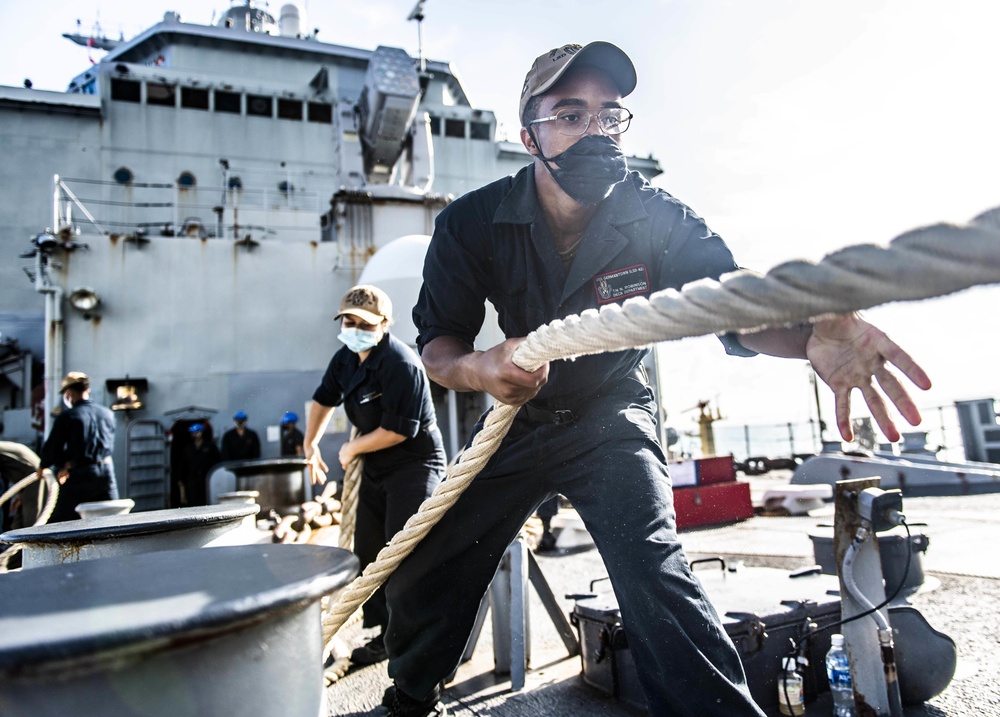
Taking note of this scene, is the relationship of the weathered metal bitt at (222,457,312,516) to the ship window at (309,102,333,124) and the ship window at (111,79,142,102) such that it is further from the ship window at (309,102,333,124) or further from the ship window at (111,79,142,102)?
the ship window at (309,102,333,124)

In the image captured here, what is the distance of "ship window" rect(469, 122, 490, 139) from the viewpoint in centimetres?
1980

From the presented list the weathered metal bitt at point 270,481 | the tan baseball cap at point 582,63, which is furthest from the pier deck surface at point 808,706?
the weathered metal bitt at point 270,481

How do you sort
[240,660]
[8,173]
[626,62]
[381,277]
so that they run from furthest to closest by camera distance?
[8,173] < [381,277] < [626,62] < [240,660]

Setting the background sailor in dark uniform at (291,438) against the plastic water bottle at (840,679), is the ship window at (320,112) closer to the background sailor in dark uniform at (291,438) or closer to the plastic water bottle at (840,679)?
the background sailor in dark uniform at (291,438)

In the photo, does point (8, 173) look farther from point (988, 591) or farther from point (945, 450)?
point (945, 450)

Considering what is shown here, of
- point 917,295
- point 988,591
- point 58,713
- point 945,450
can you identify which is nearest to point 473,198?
point 917,295

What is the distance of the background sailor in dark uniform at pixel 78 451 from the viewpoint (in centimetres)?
571

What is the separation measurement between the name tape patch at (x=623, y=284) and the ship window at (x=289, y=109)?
18.6 m

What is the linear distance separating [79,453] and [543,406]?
5459mm

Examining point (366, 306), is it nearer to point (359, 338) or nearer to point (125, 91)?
point (359, 338)

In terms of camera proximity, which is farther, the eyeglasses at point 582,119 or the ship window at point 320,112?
the ship window at point 320,112

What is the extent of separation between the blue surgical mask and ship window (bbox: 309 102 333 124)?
17.0m

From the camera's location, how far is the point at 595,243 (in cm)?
201

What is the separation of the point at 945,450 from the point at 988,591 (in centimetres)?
1016
